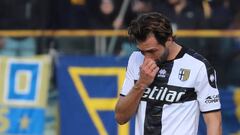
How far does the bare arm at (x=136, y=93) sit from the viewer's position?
14.3 ft

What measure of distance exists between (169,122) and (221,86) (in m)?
4.43

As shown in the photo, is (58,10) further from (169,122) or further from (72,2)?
(169,122)

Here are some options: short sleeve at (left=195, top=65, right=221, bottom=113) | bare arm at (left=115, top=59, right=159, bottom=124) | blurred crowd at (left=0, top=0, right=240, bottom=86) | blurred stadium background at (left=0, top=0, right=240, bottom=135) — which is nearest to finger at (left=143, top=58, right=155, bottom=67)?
bare arm at (left=115, top=59, right=159, bottom=124)

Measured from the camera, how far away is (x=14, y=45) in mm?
9398

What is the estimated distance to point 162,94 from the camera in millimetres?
4594

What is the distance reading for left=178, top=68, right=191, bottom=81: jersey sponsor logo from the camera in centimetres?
456

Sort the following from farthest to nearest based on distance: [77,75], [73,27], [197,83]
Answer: [73,27]
[77,75]
[197,83]

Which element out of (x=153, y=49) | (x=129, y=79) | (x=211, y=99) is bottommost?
(x=211, y=99)

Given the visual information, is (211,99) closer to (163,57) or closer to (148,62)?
(163,57)

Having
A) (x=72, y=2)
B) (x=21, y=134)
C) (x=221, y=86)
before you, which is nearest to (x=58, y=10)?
(x=72, y=2)

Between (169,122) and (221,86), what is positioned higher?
(169,122)

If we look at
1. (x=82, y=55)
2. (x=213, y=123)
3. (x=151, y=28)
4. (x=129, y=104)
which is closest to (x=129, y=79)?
(x=129, y=104)

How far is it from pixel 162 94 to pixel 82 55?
185 inches

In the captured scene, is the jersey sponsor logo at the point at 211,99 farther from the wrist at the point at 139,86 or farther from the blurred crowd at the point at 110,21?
the blurred crowd at the point at 110,21
